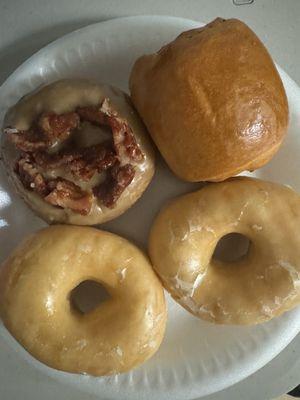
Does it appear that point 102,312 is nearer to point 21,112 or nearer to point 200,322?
point 200,322

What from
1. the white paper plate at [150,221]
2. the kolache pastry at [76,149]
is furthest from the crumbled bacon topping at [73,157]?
the white paper plate at [150,221]

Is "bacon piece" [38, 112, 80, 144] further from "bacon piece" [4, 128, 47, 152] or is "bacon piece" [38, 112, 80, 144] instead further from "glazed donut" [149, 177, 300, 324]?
"glazed donut" [149, 177, 300, 324]

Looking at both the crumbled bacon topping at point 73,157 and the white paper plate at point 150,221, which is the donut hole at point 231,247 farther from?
the crumbled bacon topping at point 73,157

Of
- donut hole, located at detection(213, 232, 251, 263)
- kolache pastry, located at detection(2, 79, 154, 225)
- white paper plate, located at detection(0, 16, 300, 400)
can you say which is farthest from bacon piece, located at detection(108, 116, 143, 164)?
donut hole, located at detection(213, 232, 251, 263)

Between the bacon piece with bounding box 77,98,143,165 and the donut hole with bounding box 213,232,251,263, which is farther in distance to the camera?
the donut hole with bounding box 213,232,251,263

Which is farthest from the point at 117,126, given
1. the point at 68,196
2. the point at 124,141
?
the point at 68,196

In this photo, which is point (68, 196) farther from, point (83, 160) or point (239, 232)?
point (239, 232)

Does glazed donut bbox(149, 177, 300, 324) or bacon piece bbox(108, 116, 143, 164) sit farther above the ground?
bacon piece bbox(108, 116, 143, 164)

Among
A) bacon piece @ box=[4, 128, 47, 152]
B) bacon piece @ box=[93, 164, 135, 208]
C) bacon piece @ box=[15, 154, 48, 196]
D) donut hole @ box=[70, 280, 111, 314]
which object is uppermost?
bacon piece @ box=[4, 128, 47, 152]
